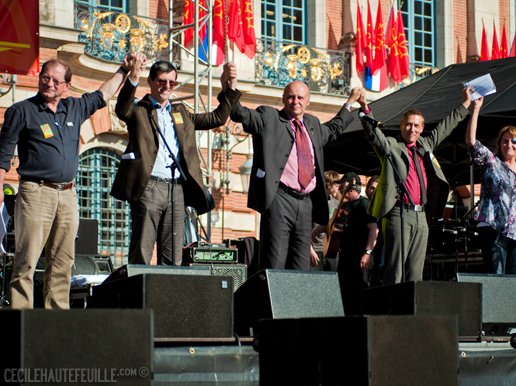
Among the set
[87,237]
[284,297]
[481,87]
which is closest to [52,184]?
[284,297]

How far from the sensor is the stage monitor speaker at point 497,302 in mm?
8500

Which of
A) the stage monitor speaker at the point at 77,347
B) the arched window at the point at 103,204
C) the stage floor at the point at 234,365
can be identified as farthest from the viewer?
the arched window at the point at 103,204

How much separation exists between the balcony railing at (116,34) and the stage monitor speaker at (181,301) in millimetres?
12762

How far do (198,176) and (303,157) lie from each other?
0.82 metres

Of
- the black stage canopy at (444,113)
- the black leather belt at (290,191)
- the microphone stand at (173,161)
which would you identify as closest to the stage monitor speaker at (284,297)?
the microphone stand at (173,161)

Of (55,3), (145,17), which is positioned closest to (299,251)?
(55,3)

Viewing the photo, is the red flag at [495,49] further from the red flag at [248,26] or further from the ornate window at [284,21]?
the red flag at [248,26]

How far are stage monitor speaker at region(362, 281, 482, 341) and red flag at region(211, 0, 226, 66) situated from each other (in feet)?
43.7

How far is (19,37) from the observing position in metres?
15.2

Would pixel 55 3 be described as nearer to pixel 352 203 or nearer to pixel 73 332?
pixel 352 203

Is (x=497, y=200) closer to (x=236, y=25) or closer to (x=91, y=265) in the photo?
(x=91, y=265)

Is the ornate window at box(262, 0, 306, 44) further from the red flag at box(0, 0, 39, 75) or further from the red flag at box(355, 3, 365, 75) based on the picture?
the red flag at box(0, 0, 39, 75)

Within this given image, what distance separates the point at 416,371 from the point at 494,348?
2047 millimetres

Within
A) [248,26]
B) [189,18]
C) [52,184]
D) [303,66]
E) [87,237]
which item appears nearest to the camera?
[52,184]
